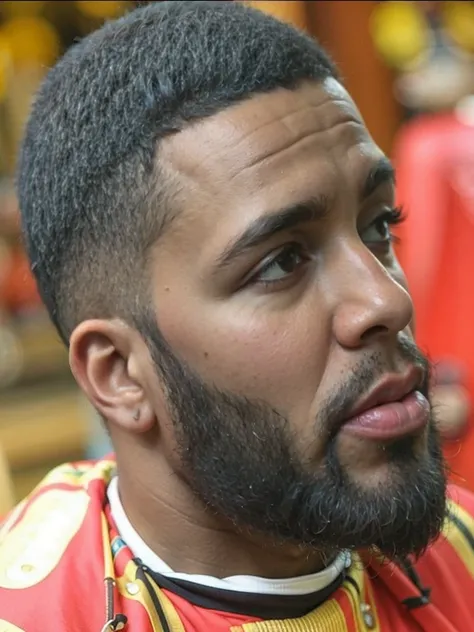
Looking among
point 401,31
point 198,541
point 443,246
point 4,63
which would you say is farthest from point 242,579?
point 4,63

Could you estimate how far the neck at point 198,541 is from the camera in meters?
0.99

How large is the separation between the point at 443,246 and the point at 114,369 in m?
1.06

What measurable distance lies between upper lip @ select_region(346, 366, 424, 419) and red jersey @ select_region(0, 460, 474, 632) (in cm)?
25

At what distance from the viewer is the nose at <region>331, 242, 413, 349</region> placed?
873mm

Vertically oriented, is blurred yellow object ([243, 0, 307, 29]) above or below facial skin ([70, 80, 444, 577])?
above

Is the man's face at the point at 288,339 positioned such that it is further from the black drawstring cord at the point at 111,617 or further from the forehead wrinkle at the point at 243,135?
the black drawstring cord at the point at 111,617

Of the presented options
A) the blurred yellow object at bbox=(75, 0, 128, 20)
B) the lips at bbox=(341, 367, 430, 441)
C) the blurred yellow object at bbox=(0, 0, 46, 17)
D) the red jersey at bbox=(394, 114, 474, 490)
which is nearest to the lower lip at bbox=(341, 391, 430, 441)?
the lips at bbox=(341, 367, 430, 441)

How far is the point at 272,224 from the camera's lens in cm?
89

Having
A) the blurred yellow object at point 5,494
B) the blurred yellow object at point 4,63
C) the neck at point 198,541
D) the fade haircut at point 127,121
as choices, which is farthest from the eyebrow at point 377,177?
the blurred yellow object at point 4,63

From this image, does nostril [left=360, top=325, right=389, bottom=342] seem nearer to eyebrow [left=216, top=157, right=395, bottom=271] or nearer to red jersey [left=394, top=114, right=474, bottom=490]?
eyebrow [left=216, top=157, right=395, bottom=271]

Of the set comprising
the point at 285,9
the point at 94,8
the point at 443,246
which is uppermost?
the point at 285,9

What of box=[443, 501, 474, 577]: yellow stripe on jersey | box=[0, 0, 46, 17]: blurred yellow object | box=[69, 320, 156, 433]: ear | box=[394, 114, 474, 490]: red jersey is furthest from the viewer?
box=[0, 0, 46, 17]: blurred yellow object

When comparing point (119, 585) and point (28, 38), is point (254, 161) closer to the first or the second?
point (119, 585)

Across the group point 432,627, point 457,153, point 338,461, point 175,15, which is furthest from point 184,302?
point 457,153
